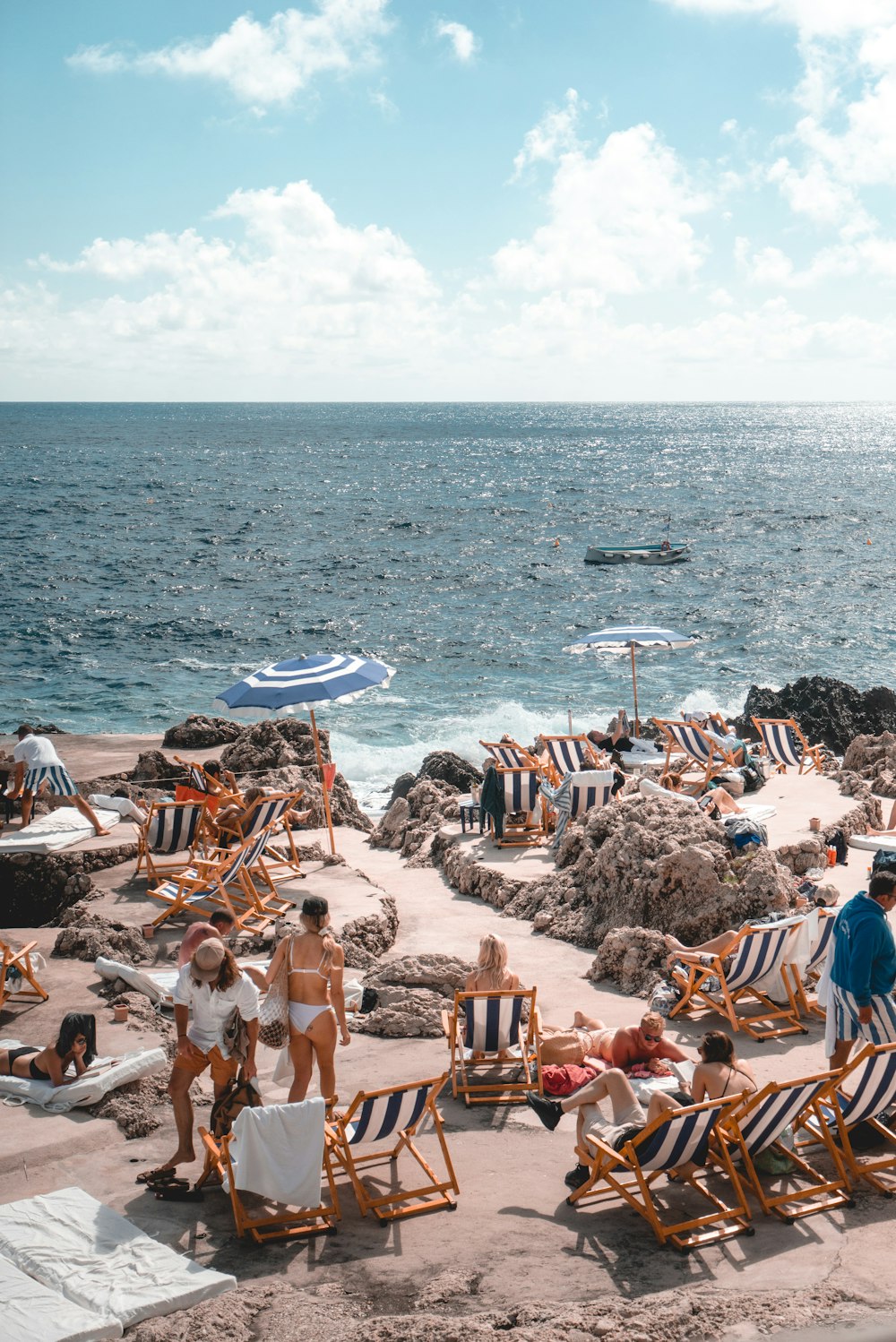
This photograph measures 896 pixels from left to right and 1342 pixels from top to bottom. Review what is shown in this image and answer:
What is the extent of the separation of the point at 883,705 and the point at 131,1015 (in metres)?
22.3

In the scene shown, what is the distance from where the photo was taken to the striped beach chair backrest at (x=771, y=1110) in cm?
589

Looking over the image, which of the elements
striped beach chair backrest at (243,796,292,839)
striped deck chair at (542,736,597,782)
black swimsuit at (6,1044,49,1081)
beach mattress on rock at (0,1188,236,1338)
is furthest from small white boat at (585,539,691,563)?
beach mattress on rock at (0,1188,236,1338)

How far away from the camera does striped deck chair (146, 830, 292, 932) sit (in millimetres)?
10828

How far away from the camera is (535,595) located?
52625mm

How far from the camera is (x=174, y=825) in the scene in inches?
474

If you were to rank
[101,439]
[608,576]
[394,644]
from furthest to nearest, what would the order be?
[101,439]
[608,576]
[394,644]

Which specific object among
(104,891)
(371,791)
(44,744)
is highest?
(44,744)

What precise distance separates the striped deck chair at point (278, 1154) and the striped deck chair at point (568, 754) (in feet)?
34.1

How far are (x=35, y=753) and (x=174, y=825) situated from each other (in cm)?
308

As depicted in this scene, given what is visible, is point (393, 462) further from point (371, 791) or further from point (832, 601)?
point (371, 791)

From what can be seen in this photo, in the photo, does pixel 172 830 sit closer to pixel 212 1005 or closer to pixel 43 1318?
pixel 212 1005

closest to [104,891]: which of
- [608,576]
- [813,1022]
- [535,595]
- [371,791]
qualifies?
[813,1022]

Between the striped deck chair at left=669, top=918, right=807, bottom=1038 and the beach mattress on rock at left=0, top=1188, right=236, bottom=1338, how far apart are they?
15.1 feet

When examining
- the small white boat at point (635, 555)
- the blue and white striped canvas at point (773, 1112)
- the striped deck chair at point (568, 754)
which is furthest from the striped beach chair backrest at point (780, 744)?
the small white boat at point (635, 555)
